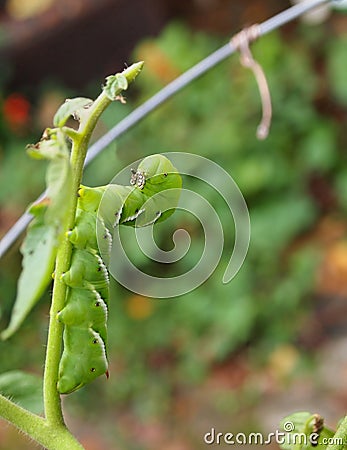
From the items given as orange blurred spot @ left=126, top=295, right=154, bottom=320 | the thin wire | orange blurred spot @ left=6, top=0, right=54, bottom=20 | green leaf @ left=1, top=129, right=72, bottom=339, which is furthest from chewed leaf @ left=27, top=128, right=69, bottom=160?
orange blurred spot @ left=6, top=0, right=54, bottom=20

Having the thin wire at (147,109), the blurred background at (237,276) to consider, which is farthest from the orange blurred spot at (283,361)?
the thin wire at (147,109)

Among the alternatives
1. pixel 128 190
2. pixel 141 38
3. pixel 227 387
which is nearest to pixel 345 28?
pixel 141 38

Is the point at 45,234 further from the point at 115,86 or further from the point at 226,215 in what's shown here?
the point at 226,215

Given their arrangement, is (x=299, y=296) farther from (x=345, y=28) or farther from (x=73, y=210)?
(x=73, y=210)

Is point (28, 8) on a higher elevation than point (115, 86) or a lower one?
higher

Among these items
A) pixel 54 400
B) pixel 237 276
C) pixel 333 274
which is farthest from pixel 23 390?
pixel 333 274

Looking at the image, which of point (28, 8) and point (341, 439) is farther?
point (28, 8)
